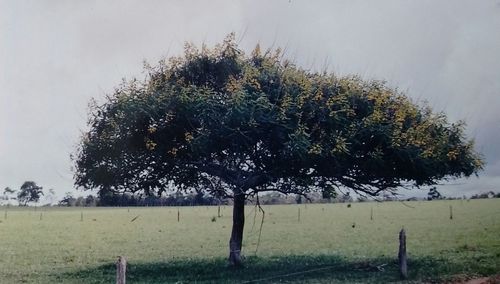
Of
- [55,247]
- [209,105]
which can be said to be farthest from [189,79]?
[55,247]

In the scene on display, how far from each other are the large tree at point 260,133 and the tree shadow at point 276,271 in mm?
1653

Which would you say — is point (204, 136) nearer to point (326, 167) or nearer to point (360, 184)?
point (326, 167)

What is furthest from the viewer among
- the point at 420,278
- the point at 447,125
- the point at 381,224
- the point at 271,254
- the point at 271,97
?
the point at 381,224

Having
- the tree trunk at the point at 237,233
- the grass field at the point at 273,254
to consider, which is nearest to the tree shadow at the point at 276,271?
the grass field at the point at 273,254

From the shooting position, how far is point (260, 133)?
712 inches

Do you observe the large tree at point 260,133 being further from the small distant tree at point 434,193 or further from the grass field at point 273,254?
the grass field at point 273,254

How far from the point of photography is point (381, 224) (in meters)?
43.9

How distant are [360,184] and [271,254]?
6.52m

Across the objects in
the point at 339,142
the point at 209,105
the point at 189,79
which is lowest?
the point at 339,142

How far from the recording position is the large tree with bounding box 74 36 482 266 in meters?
17.8

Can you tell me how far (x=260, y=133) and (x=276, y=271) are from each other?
5.21m

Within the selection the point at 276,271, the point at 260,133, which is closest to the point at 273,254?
the point at 276,271

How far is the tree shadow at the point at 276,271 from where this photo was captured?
17.9 m

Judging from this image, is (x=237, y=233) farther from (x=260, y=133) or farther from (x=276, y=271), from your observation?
(x=260, y=133)
